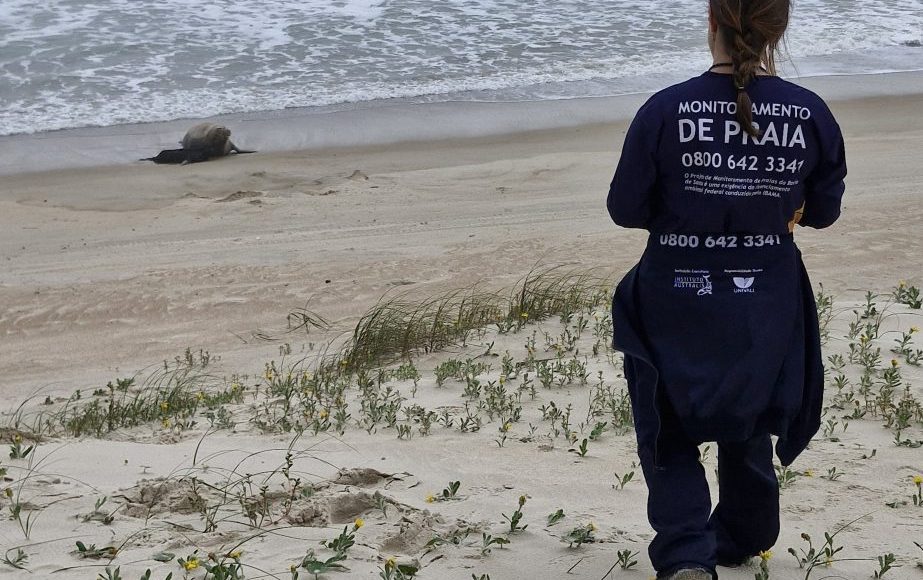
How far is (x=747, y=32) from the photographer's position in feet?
8.94

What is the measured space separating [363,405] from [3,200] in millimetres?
8006

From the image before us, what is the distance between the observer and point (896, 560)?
3.35 m

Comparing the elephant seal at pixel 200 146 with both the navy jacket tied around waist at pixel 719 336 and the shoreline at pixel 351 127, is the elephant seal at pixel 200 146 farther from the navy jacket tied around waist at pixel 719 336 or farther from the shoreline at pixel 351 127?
the navy jacket tied around waist at pixel 719 336

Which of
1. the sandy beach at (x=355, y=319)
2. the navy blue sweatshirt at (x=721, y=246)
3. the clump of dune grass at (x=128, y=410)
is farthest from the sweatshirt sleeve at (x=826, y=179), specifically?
the clump of dune grass at (x=128, y=410)

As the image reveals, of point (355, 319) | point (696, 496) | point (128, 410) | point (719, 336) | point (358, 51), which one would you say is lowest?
point (355, 319)

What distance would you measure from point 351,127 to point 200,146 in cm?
214

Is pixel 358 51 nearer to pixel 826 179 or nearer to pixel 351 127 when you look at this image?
pixel 351 127

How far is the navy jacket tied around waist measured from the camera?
2830 mm

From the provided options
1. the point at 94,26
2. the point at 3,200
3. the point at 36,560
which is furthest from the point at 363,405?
the point at 94,26

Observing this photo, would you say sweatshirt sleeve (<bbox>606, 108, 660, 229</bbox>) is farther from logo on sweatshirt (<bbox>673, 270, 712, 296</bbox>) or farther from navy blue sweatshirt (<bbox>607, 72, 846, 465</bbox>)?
logo on sweatshirt (<bbox>673, 270, 712, 296</bbox>)

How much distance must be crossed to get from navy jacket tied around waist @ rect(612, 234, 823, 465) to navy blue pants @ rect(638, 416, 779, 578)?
0.09 metres

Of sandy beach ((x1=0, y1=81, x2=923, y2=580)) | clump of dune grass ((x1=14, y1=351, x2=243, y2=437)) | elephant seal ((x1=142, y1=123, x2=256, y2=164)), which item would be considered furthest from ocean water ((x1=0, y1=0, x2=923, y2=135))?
clump of dune grass ((x1=14, y1=351, x2=243, y2=437))

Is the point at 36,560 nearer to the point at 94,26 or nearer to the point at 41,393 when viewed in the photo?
the point at 41,393

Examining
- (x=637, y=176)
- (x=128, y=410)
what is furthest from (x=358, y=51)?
(x=637, y=176)
